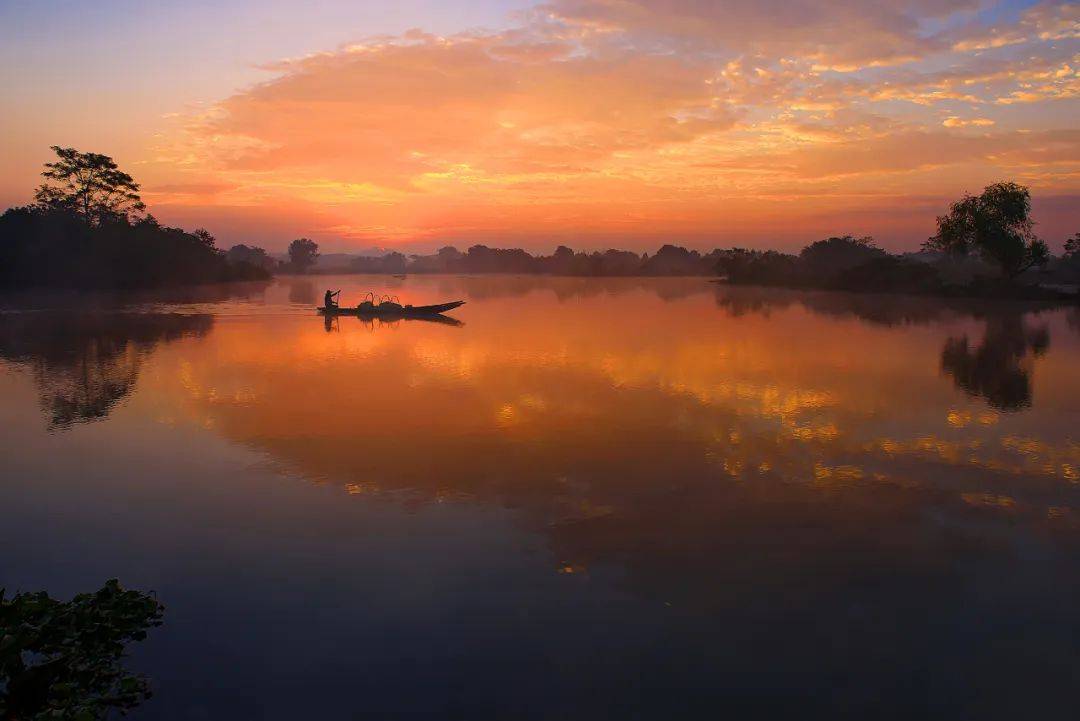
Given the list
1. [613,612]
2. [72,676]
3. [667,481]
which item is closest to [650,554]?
[613,612]

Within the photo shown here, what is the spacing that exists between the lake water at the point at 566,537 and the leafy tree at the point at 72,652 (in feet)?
1.31

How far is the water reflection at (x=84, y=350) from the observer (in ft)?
78.7

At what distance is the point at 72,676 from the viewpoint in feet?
27.2

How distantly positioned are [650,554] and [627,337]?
1331 inches

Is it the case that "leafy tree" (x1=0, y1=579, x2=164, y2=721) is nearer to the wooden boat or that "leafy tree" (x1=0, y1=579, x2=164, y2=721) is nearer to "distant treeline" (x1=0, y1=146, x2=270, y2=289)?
the wooden boat

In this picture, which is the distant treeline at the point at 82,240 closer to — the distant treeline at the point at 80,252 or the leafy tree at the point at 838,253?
the distant treeline at the point at 80,252

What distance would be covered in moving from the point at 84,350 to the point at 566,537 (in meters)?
35.7

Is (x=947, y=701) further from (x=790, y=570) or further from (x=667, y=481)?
(x=667, y=481)

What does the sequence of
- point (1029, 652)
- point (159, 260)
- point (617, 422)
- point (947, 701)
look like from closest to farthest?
point (947, 701)
point (1029, 652)
point (617, 422)
point (159, 260)

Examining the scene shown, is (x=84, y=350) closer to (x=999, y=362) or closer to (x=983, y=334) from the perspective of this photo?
(x=999, y=362)

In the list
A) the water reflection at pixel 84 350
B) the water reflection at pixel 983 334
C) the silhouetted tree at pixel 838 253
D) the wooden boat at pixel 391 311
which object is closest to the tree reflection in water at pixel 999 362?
the water reflection at pixel 983 334

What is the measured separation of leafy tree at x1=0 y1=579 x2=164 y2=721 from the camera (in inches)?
302

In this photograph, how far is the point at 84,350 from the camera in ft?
120

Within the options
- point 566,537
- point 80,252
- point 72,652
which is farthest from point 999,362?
point 80,252
